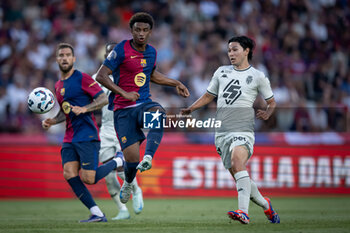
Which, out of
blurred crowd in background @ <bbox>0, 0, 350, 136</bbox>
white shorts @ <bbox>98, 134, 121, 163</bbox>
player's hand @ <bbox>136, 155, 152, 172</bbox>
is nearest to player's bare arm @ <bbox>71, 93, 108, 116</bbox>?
player's hand @ <bbox>136, 155, 152, 172</bbox>

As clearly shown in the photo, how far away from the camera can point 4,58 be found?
674 inches

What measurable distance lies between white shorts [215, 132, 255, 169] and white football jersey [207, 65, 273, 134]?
0.24ft

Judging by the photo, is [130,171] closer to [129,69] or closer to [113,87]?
[113,87]

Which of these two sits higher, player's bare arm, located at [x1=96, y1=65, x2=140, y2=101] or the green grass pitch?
player's bare arm, located at [x1=96, y1=65, x2=140, y2=101]

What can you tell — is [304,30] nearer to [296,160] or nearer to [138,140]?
[296,160]

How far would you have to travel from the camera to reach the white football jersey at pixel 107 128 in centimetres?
1019

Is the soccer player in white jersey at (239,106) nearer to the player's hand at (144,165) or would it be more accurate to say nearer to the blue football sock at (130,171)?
the player's hand at (144,165)

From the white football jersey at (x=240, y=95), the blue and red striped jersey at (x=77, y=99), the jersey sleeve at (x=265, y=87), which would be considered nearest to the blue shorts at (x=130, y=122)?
the blue and red striped jersey at (x=77, y=99)

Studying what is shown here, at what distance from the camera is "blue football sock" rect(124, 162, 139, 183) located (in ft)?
27.4

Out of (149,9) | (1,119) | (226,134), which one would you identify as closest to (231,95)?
(226,134)

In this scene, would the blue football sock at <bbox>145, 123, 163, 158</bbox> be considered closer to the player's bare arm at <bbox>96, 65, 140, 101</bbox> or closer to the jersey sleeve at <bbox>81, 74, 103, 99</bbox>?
the player's bare arm at <bbox>96, 65, 140, 101</bbox>

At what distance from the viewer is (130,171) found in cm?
843

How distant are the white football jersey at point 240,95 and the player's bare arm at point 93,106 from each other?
1822mm

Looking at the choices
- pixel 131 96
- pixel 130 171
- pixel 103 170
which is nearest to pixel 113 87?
pixel 131 96
